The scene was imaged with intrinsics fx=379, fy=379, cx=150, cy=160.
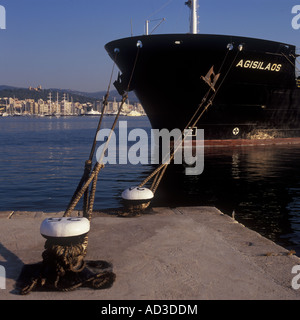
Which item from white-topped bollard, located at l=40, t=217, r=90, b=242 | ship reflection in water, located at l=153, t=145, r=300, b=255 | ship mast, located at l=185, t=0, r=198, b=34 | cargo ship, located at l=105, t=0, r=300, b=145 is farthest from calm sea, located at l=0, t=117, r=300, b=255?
ship mast, located at l=185, t=0, r=198, b=34

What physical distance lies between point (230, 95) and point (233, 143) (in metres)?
3.77

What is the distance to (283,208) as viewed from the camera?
39.5 feet

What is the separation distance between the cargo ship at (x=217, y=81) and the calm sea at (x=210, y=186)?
268cm

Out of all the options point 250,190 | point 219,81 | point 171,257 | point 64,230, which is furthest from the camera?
point 219,81

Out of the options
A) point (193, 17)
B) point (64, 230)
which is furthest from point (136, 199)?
point (193, 17)

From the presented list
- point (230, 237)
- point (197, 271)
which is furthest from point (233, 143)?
point (197, 271)

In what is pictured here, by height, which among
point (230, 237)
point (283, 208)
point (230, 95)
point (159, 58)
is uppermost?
point (159, 58)

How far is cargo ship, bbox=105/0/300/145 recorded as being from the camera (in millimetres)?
23750

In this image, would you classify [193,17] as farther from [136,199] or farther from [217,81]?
[136,199]

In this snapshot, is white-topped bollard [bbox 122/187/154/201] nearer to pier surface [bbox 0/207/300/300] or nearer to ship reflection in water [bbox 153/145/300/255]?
pier surface [bbox 0/207/300/300]

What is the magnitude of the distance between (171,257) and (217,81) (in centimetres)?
2142

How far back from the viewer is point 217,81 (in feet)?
83.2
